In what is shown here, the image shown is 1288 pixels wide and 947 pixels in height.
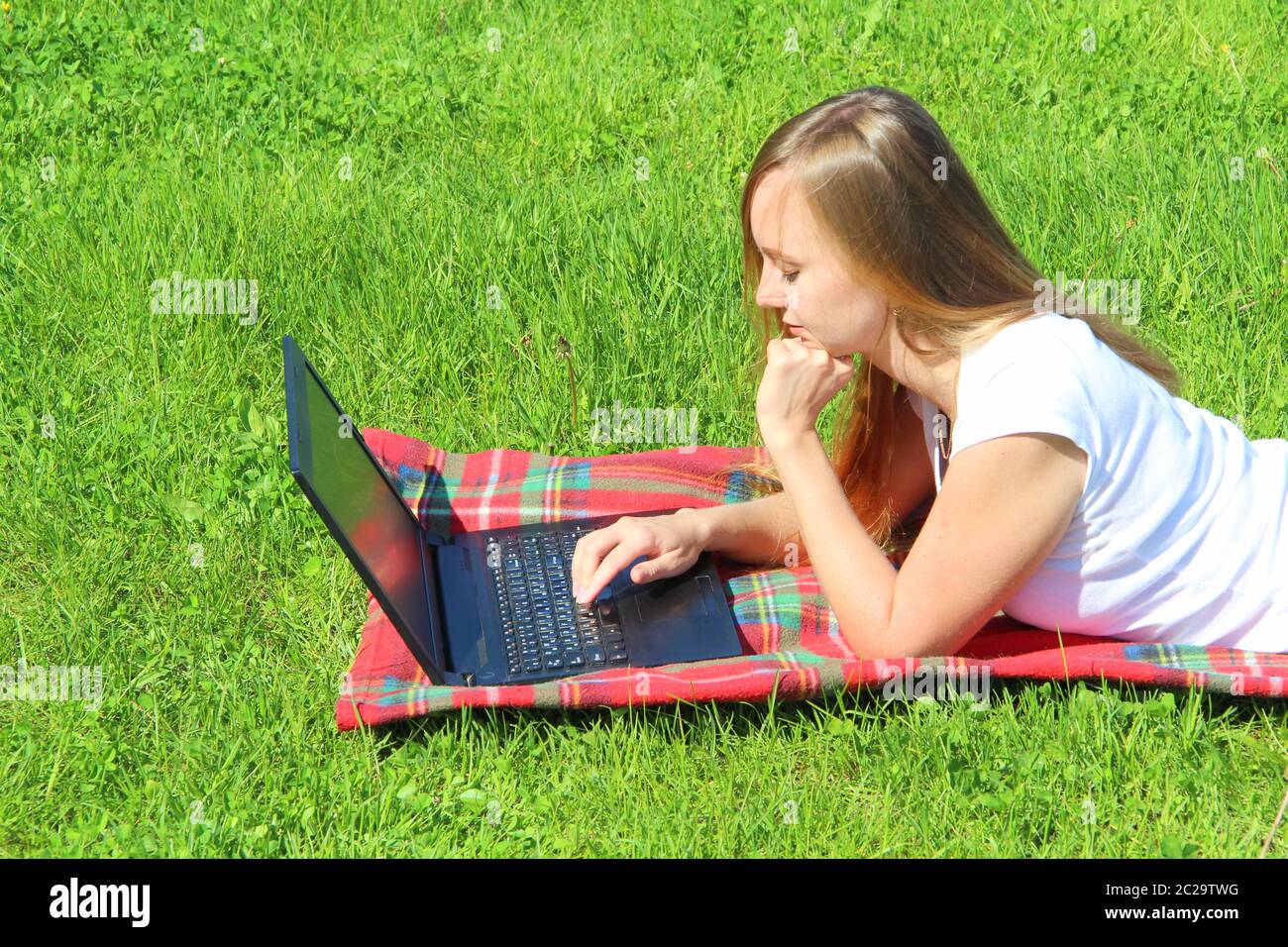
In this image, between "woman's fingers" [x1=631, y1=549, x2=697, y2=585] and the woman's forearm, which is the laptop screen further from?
the woman's forearm

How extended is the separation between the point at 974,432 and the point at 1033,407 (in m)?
0.13

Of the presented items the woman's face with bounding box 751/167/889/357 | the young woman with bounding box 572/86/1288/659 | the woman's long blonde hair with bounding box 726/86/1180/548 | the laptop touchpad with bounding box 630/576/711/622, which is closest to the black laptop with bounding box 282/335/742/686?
the laptop touchpad with bounding box 630/576/711/622

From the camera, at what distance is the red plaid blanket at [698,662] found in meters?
2.75

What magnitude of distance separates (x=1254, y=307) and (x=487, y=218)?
2721mm

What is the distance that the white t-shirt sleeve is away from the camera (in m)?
2.45

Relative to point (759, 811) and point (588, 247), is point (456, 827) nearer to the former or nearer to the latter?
point (759, 811)

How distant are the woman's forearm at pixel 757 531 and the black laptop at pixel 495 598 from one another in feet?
0.28

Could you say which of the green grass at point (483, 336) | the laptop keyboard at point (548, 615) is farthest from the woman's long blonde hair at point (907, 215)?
the laptop keyboard at point (548, 615)

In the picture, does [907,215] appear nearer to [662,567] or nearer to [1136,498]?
[1136,498]

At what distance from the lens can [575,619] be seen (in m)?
3.03

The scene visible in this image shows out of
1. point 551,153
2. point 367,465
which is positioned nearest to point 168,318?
point 367,465

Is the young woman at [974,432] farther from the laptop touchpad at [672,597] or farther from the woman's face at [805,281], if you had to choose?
the laptop touchpad at [672,597]

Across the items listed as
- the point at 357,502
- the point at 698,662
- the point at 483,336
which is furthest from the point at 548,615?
the point at 483,336

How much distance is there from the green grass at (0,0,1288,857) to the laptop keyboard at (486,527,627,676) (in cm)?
16
